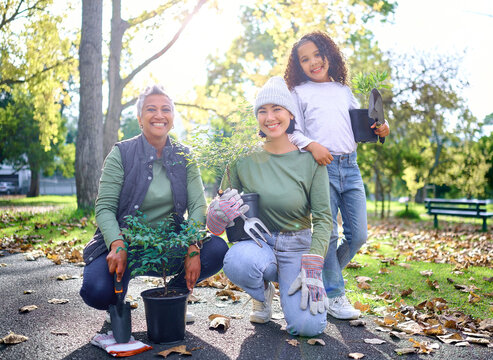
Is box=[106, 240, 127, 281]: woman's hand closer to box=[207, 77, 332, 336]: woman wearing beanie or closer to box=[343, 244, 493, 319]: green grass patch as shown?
box=[207, 77, 332, 336]: woman wearing beanie

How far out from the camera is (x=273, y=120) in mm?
3115

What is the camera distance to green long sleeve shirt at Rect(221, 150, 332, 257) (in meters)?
3.09

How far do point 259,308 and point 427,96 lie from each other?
14.6 metres

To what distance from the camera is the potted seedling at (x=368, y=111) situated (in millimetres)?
3342

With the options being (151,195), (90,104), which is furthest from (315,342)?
(90,104)

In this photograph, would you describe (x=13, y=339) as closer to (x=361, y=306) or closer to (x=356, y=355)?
(x=356, y=355)

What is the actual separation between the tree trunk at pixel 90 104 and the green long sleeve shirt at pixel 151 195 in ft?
20.9

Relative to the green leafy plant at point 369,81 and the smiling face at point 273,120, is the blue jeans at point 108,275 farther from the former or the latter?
the green leafy plant at point 369,81

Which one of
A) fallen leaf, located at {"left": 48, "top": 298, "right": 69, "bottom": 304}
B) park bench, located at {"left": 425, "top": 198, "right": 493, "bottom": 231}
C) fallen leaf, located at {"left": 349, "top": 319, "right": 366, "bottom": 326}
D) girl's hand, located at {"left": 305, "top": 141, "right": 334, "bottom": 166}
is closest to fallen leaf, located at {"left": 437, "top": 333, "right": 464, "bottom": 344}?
fallen leaf, located at {"left": 349, "top": 319, "right": 366, "bottom": 326}

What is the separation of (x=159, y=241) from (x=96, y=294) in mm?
574

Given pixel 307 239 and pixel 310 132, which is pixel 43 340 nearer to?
pixel 307 239

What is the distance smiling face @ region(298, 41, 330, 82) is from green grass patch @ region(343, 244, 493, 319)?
2.11m

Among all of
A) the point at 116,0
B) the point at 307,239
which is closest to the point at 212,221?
the point at 307,239

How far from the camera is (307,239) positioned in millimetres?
3186
